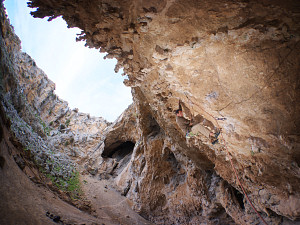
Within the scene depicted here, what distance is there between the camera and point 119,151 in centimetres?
1473

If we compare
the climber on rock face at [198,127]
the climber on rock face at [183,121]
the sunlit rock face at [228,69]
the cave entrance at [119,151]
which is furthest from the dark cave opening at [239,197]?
the cave entrance at [119,151]

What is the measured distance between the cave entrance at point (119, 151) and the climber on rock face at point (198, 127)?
10308mm

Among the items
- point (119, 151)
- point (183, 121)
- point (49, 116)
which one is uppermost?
point (49, 116)

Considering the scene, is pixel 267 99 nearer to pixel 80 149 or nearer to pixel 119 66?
pixel 119 66

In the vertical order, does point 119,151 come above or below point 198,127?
above

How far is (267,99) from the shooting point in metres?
2.80

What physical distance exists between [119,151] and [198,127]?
11.9 m

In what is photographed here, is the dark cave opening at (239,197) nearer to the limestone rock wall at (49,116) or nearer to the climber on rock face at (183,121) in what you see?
the climber on rock face at (183,121)

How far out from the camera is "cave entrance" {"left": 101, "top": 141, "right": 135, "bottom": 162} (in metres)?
13.9

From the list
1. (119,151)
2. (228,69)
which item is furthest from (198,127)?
(119,151)

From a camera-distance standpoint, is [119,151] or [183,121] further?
[119,151]

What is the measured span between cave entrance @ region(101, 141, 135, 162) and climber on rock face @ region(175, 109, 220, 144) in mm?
10308

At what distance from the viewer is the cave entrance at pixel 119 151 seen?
13.9 m

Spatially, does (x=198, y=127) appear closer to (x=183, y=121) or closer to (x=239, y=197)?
(x=183, y=121)
